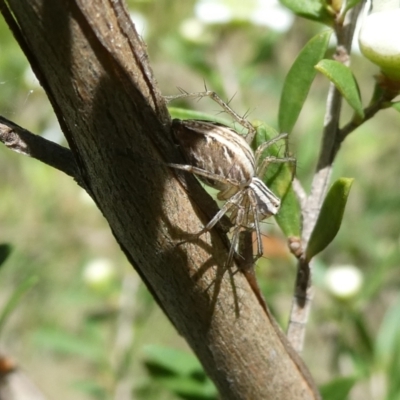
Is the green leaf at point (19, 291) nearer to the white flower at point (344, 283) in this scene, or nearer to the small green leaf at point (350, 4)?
the small green leaf at point (350, 4)

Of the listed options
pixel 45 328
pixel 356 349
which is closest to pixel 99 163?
pixel 356 349

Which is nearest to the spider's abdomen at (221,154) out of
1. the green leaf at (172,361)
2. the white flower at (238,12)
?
the green leaf at (172,361)

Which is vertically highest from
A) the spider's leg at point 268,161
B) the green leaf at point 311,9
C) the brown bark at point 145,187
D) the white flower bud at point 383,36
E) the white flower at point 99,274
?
the white flower at point 99,274

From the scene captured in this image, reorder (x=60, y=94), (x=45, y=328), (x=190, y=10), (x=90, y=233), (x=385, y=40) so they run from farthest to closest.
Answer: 1. (x=190, y=10)
2. (x=90, y=233)
3. (x=45, y=328)
4. (x=385, y=40)
5. (x=60, y=94)

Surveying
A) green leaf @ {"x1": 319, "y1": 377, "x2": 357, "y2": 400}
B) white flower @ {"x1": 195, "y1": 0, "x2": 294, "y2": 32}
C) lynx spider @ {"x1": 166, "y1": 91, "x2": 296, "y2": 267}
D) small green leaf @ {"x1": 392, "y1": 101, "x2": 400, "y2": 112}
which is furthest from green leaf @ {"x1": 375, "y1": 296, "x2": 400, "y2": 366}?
white flower @ {"x1": 195, "y1": 0, "x2": 294, "y2": 32}

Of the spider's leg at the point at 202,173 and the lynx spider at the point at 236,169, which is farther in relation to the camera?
the lynx spider at the point at 236,169

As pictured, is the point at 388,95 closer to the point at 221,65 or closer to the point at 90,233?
the point at 221,65
